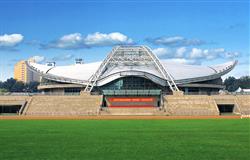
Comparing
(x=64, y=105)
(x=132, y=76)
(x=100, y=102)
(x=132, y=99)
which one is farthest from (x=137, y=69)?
(x=64, y=105)

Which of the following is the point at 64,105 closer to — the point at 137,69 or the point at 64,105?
the point at 64,105

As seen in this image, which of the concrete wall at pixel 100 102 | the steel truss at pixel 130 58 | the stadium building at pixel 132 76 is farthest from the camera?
the steel truss at pixel 130 58

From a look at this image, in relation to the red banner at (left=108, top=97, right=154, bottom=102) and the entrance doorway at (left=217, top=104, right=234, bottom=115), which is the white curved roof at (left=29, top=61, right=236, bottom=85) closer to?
the red banner at (left=108, top=97, right=154, bottom=102)

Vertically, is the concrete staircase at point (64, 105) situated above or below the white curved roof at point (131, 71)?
below

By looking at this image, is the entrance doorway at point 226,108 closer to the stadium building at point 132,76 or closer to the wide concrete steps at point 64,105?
the stadium building at point 132,76

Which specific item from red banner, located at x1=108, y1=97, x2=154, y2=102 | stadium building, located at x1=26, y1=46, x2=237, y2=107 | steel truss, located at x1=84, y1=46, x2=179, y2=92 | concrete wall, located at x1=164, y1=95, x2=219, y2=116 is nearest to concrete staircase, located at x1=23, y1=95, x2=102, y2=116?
red banner, located at x1=108, y1=97, x2=154, y2=102

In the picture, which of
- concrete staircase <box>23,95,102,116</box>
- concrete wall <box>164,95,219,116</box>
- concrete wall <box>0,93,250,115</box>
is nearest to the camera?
concrete wall <box>164,95,219,116</box>

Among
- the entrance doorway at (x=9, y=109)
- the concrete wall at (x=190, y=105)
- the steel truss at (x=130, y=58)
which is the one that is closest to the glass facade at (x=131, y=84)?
the steel truss at (x=130, y=58)

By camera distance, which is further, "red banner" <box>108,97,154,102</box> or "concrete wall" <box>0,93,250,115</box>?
"red banner" <box>108,97,154,102</box>

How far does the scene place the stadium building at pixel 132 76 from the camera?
89.4 metres

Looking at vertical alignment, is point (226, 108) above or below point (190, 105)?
below

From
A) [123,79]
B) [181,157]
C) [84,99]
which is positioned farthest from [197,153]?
[123,79]

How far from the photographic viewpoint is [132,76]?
90.6 metres

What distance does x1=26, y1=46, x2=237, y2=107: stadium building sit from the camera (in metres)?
89.4
